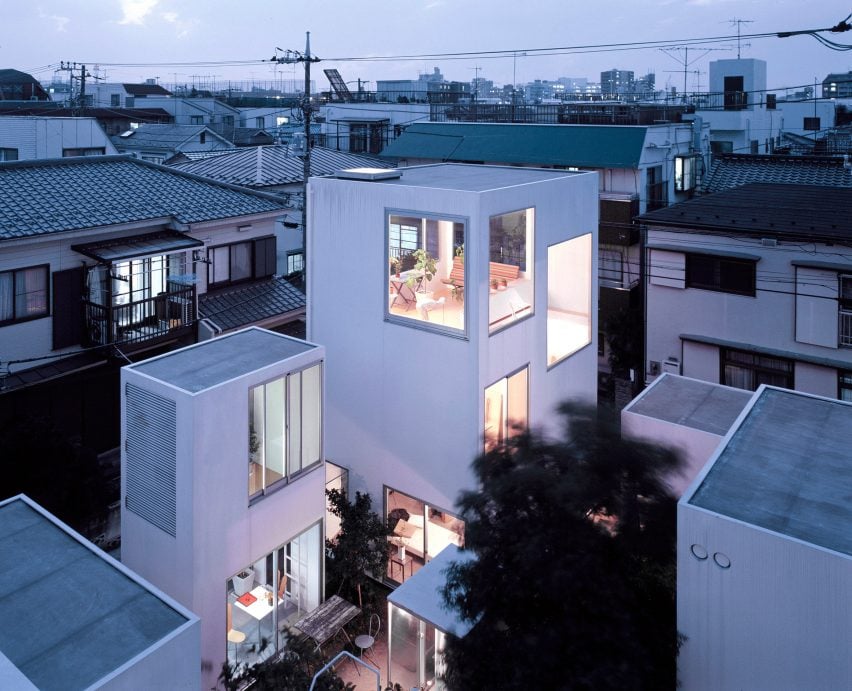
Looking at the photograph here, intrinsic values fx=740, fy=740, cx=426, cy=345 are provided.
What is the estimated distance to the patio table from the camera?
10.2 metres

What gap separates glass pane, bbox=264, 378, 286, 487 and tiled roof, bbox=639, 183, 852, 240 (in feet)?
37.4

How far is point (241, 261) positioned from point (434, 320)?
332 inches

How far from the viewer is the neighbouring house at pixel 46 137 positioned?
25.6 metres

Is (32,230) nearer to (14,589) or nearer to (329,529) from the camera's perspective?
(329,529)

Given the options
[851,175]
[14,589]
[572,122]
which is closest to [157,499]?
[14,589]

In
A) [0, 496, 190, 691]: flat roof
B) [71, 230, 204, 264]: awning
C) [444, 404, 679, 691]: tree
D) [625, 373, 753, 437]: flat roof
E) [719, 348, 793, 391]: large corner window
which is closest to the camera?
[444, 404, 679, 691]: tree

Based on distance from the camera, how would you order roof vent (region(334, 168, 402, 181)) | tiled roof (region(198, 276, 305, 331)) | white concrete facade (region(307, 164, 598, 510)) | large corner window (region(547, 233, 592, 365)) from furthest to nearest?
tiled roof (region(198, 276, 305, 331)), large corner window (region(547, 233, 592, 365)), roof vent (region(334, 168, 402, 181)), white concrete facade (region(307, 164, 598, 510))

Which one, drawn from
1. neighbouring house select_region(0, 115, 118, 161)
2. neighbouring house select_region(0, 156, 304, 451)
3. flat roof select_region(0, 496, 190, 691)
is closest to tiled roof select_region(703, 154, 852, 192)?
neighbouring house select_region(0, 156, 304, 451)

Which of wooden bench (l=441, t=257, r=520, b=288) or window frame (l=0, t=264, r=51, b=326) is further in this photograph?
window frame (l=0, t=264, r=51, b=326)

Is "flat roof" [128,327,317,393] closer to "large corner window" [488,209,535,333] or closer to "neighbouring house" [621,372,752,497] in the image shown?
"large corner window" [488,209,535,333]

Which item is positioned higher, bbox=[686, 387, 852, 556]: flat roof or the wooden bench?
the wooden bench

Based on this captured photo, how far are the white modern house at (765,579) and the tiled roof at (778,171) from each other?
17.0 m

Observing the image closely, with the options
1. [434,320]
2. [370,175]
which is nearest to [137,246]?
[370,175]

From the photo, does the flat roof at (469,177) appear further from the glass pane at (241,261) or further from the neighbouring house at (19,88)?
the neighbouring house at (19,88)
